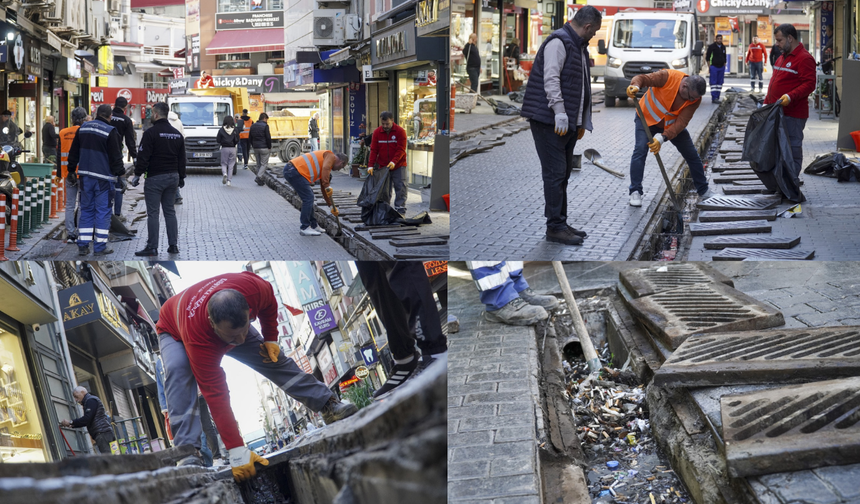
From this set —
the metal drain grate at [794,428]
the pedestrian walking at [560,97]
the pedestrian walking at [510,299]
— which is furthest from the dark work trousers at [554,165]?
the metal drain grate at [794,428]

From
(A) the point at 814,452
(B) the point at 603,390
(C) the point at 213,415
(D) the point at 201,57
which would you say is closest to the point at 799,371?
(A) the point at 814,452

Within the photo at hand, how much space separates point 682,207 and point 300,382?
451 centimetres

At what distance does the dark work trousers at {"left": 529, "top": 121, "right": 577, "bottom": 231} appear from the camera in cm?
409

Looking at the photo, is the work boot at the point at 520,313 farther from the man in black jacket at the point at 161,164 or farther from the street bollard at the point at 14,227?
the street bollard at the point at 14,227

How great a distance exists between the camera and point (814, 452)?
2070 mm

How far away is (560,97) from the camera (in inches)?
154

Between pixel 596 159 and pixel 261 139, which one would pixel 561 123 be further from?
pixel 596 159

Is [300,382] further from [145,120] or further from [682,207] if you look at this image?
[682,207]

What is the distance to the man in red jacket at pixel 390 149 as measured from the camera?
3.41 m

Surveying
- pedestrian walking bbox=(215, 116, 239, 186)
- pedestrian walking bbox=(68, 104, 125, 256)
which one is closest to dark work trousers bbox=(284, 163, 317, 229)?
pedestrian walking bbox=(215, 116, 239, 186)

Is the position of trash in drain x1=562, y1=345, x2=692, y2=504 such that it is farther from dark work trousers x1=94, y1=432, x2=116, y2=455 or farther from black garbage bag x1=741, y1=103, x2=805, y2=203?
dark work trousers x1=94, y1=432, x2=116, y2=455

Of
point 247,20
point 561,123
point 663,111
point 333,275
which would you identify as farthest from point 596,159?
point 333,275

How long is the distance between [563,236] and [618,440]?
1.28 meters

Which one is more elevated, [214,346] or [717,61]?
[717,61]
